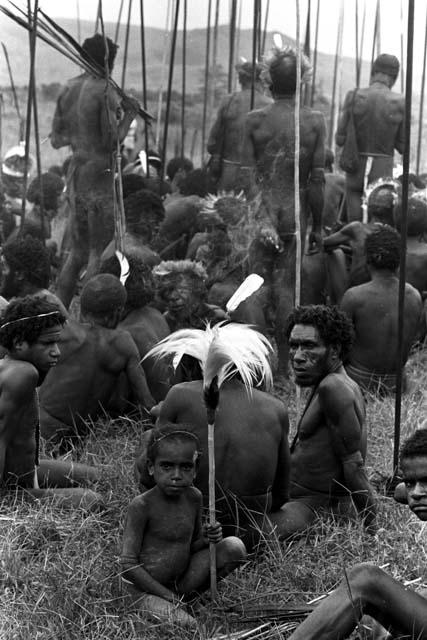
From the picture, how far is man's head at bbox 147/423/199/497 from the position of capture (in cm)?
452

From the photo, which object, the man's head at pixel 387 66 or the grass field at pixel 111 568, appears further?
the man's head at pixel 387 66

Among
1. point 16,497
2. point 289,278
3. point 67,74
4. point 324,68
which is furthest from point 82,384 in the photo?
point 324,68

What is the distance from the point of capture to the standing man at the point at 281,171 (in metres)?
7.84

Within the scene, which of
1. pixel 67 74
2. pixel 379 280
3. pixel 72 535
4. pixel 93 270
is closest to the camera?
pixel 72 535

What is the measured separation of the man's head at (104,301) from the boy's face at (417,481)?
2.73 meters

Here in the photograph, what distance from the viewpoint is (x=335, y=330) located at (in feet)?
17.6

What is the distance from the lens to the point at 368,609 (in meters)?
3.94

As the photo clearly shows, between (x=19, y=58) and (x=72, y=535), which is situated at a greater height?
(x=19, y=58)

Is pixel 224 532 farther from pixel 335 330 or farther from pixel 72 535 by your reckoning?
pixel 335 330

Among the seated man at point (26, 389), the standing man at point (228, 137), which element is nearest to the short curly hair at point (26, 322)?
the seated man at point (26, 389)

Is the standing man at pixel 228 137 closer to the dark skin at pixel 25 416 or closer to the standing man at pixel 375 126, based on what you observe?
the standing man at pixel 375 126

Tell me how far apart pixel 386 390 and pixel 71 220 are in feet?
8.36

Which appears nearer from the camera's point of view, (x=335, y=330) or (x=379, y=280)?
(x=335, y=330)

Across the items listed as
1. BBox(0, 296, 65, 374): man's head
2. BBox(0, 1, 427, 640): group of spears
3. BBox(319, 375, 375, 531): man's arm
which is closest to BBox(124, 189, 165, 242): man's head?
BBox(0, 1, 427, 640): group of spears
